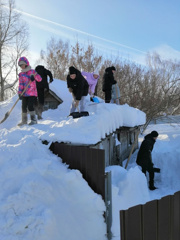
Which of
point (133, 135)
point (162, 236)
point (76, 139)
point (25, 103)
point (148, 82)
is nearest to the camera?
point (162, 236)

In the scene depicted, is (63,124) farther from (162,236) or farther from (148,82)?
(148,82)

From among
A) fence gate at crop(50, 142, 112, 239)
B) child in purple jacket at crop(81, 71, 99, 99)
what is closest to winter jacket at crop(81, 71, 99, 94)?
child in purple jacket at crop(81, 71, 99, 99)

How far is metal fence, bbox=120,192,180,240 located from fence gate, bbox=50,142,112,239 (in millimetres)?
1365

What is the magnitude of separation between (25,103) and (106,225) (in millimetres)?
3576

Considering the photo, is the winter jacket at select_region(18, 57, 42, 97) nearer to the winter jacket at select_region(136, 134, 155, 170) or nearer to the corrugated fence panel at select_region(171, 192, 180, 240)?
the winter jacket at select_region(136, 134, 155, 170)

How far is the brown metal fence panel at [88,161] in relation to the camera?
3.06 metres

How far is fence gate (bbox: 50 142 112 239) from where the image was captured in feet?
10.0

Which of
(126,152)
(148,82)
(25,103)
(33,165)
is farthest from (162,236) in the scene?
(148,82)

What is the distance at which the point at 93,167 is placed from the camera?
10.4ft

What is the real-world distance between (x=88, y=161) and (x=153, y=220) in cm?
170

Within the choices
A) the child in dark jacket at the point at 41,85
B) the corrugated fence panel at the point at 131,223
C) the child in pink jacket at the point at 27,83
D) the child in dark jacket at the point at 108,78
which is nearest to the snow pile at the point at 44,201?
the corrugated fence panel at the point at 131,223

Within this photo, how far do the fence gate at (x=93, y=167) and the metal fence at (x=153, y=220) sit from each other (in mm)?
1365

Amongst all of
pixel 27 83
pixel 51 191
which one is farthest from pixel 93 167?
pixel 27 83

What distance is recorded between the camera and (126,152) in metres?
8.98
